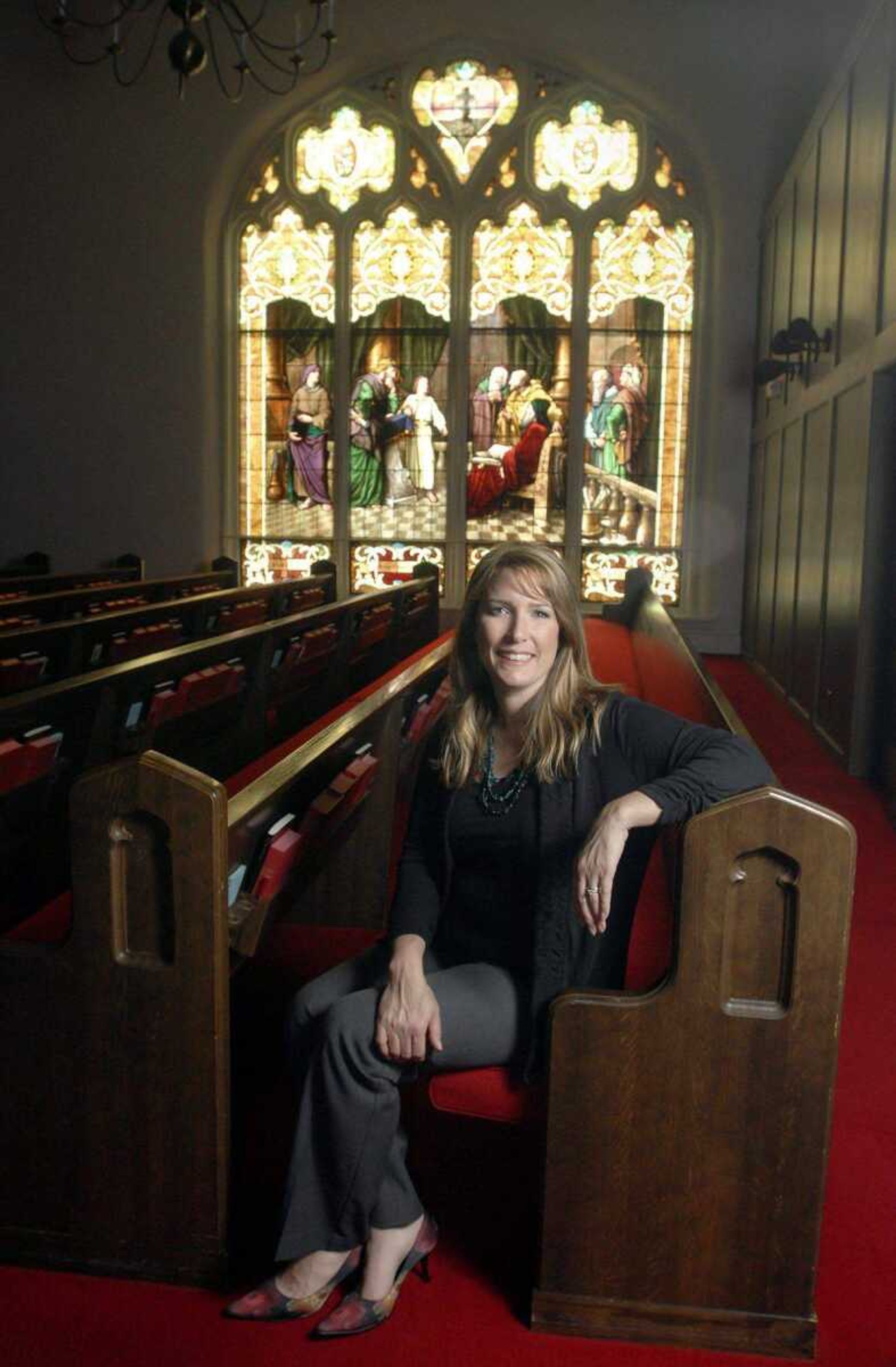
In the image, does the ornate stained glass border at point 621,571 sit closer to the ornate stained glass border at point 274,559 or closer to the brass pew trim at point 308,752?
the ornate stained glass border at point 274,559

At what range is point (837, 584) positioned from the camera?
618 cm

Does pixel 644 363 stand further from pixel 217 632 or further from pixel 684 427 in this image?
pixel 217 632

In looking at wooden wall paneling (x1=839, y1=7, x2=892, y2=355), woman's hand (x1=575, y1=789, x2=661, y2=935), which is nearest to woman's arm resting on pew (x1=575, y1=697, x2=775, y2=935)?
woman's hand (x1=575, y1=789, x2=661, y2=935)

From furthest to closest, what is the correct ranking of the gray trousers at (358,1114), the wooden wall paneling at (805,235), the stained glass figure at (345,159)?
1. the stained glass figure at (345,159)
2. the wooden wall paneling at (805,235)
3. the gray trousers at (358,1114)

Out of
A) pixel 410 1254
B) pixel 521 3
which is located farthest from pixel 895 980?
pixel 521 3

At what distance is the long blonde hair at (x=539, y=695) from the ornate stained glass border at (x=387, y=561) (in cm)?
824

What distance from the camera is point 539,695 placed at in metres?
2.05

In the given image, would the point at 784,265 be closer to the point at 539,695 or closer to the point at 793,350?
the point at 793,350

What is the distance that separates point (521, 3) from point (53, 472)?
5580 millimetres

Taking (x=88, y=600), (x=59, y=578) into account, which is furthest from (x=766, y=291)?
(x=88, y=600)

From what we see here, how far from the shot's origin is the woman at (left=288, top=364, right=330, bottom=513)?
34.1ft

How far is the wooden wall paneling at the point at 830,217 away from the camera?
21.0 ft

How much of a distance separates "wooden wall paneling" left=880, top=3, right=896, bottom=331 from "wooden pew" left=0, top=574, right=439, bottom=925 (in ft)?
9.30

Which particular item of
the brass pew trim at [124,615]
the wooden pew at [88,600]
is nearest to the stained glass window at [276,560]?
the wooden pew at [88,600]
